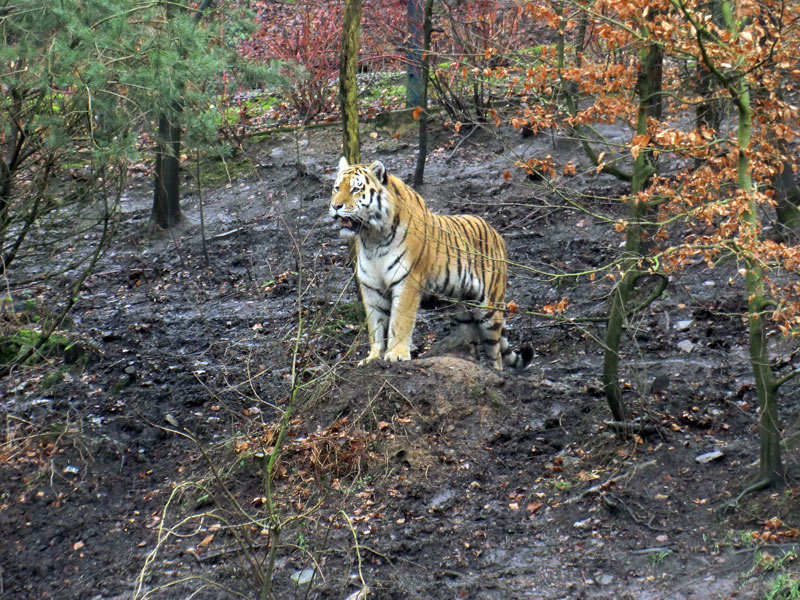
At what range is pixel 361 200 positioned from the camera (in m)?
7.70

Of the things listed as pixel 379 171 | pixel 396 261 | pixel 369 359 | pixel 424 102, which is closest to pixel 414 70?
pixel 424 102

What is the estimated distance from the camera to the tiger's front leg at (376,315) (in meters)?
7.94

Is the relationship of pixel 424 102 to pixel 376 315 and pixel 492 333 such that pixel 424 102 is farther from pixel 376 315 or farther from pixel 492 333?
pixel 376 315

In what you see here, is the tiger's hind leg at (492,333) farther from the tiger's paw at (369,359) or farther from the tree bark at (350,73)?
the tree bark at (350,73)

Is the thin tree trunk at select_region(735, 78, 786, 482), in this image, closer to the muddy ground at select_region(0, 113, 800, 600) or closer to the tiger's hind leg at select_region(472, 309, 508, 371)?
the muddy ground at select_region(0, 113, 800, 600)

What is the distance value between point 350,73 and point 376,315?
221 centimetres

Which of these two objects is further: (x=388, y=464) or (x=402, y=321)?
(x=402, y=321)

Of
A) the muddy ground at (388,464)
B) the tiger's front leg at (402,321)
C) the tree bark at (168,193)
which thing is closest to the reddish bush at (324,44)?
the tree bark at (168,193)

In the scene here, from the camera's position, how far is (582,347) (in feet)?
28.1

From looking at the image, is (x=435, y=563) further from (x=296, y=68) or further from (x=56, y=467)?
(x=296, y=68)

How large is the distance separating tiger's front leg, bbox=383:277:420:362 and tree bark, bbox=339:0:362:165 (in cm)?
136

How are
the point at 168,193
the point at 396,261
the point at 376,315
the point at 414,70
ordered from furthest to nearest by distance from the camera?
the point at 414,70, the point at 168,193, the point at 376,315, the point at 396,261

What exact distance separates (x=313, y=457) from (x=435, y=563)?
1.35m

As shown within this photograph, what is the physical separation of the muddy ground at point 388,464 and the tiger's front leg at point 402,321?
1.31ft
